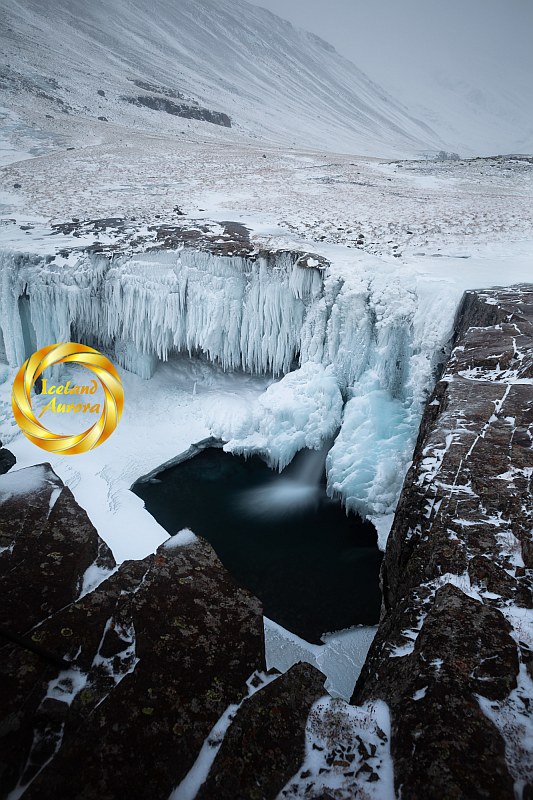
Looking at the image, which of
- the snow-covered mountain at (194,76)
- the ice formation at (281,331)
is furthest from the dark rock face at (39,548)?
the snow-covered mountain at (194,76)

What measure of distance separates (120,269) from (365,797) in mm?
9389

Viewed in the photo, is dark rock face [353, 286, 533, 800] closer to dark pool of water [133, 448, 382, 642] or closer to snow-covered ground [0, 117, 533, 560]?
dark pool of water [133, 448, 382, 642]

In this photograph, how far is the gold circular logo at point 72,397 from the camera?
327 inches

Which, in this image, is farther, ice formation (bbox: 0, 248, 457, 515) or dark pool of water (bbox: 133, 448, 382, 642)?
ice formation (bbox: 0, 248, 457, 515)

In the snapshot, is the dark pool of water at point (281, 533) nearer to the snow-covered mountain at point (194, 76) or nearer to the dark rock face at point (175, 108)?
the snow-covered mountain at point (194, 76)

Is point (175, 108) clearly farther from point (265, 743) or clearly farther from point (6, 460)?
point (265, 743)

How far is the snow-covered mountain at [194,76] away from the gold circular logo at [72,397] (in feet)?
58.7

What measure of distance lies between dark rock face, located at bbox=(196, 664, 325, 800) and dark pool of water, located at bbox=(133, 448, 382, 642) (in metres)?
3.70

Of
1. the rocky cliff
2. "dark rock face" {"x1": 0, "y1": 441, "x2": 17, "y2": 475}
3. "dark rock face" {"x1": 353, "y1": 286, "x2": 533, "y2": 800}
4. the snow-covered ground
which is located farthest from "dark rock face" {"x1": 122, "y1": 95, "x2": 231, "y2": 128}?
the rocky cliff

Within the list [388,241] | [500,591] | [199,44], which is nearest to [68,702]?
[500,591]

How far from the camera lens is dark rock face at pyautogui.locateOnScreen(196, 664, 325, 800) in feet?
5.58

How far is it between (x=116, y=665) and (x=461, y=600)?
6.22 feet

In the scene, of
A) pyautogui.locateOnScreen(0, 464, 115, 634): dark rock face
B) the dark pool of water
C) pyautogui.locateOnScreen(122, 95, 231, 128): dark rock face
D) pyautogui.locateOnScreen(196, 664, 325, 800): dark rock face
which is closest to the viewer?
pyautogui.locateOnScreen(196, 664, 325, 800): dark rock face

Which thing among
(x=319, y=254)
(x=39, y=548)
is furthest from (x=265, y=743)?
(x=319, y=254)
